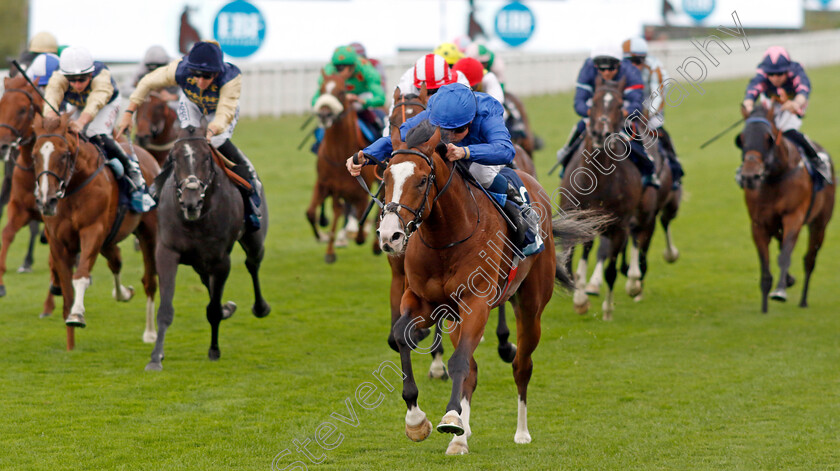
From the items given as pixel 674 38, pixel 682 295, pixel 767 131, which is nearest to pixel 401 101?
pixel 767 131

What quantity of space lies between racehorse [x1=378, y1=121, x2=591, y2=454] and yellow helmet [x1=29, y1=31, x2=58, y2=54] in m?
7.25

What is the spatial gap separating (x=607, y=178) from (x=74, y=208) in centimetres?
465

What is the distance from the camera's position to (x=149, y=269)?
9.09 m

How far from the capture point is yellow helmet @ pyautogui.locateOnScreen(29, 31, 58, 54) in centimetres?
1124

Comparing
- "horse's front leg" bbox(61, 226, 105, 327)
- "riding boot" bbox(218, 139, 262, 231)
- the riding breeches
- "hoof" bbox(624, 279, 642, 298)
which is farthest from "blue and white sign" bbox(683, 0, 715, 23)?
"horse's front leg" bbox(61, 226, 105, 327)

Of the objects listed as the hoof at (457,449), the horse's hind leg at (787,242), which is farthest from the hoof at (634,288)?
the hoof at (457,449)

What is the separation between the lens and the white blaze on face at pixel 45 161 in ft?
25.0

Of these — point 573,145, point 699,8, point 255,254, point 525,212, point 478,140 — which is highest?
point 478,140

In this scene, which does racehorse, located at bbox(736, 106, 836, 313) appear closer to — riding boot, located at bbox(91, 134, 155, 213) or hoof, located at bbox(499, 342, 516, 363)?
hoof, located at bbox(499, 342, 516, 363)

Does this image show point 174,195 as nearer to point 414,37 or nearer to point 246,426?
point 246,426

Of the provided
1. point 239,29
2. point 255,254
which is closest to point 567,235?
point 255,254

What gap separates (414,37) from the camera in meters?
25.8

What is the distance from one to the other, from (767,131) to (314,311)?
15.6 ft

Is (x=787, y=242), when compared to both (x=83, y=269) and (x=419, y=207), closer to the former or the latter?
(x=419, y=207)
